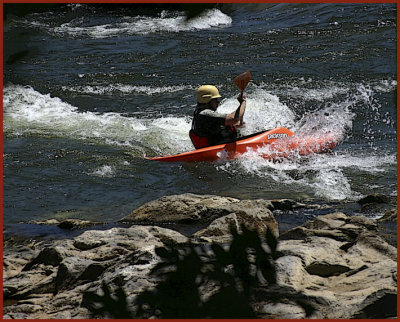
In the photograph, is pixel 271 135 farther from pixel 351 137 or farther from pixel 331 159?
pixel 351 137

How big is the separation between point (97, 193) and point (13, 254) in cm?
277

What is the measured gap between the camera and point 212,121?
861cm

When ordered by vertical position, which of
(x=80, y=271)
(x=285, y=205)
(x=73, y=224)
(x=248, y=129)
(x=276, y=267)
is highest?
(x=276, y=267)

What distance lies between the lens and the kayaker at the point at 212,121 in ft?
27.7

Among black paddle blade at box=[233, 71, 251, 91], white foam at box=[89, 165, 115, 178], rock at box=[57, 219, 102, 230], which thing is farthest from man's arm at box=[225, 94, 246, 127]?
rock at box=[57, 219, 102, 230]

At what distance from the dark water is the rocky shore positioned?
138 centimetres

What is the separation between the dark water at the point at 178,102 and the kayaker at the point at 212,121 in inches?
18.1

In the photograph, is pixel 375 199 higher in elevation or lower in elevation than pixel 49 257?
lower

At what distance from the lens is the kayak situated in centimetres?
862

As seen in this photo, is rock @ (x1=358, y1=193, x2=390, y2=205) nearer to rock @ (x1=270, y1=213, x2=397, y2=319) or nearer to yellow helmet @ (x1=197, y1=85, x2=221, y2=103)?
rock @ (x1=270, y1=213, x2=397, y2=319)

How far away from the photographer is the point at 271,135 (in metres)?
8.91

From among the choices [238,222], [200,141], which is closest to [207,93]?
[200,141]

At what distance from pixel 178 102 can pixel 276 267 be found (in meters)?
8.65

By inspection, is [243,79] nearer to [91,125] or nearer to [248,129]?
[248,129]
